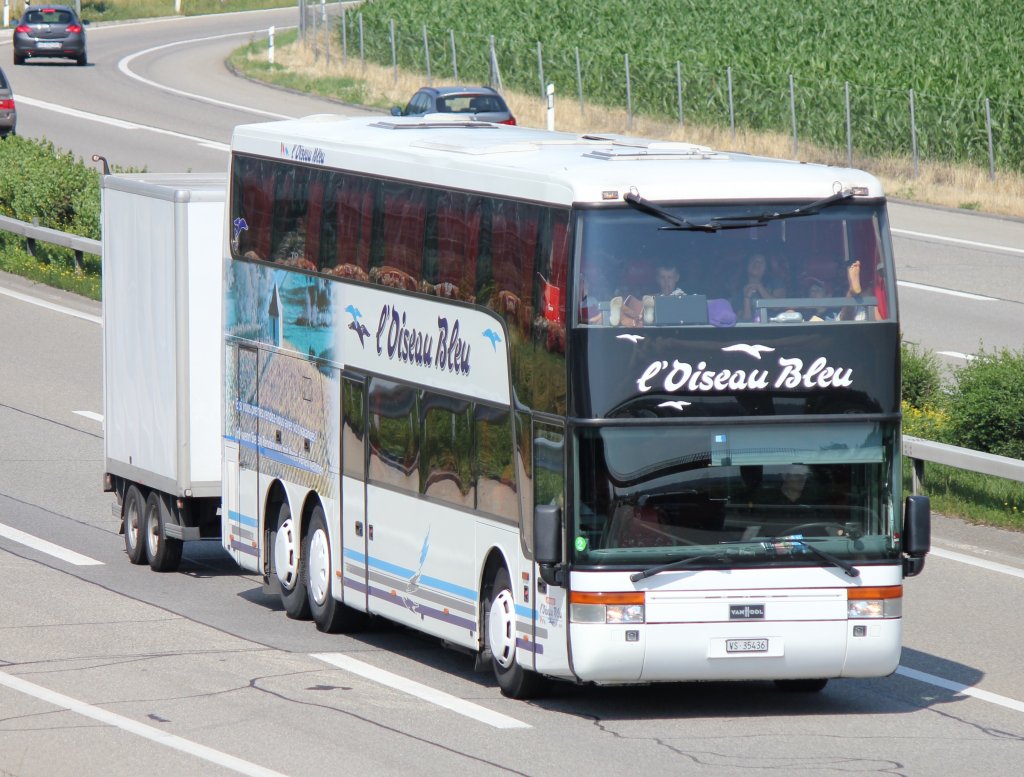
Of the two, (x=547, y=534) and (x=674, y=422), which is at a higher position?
(x=674, y=422)

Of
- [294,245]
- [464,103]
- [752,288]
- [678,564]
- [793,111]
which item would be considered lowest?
[793,111]

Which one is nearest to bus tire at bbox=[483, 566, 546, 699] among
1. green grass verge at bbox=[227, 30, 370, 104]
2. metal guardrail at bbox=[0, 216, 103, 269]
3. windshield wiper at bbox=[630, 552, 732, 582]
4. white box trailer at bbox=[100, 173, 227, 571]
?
windshield wiper at bbox=[630, 552, 732, 582]

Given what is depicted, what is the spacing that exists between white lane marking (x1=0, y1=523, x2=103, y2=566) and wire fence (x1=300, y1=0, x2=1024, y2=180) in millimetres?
26419

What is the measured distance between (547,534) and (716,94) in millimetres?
37530

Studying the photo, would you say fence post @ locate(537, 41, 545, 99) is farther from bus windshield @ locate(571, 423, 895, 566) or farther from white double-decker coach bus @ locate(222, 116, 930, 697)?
bus windshield @ locate(571, 423, 895, 566)

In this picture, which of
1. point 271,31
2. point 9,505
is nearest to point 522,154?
point 9,505

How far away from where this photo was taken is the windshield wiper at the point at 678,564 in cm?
1164

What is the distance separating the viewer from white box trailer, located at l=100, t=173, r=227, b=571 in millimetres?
16969

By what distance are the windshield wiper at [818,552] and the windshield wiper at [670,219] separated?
1.81 m

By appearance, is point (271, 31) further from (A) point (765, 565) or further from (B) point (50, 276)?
(A) point (765, 565)

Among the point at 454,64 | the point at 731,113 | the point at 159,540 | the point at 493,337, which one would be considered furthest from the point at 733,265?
the point at 454,64

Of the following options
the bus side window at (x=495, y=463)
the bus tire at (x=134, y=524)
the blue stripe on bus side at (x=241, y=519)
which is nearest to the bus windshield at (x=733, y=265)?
the bus side window at (x=495, y=463)

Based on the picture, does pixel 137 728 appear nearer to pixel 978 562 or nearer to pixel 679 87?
pixel 978 562

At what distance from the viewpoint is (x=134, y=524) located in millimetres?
17672
